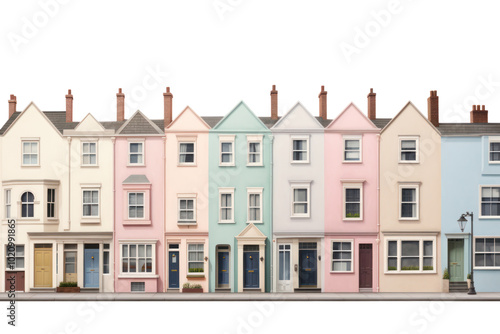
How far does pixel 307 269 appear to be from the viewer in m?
41.2

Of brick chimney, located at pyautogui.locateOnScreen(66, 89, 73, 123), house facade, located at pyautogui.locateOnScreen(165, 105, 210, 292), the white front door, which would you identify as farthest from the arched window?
the white front door

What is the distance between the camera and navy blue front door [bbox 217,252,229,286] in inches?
1622

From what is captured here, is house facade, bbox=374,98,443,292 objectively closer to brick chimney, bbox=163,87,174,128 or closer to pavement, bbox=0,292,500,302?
pavement, bbox=0,292,500,302

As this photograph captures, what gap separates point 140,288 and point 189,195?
6560 millimetres

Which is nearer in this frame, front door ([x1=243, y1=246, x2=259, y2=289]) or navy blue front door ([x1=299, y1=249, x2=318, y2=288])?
front door ([x1=243, y1=246, x2=259, y2=289])

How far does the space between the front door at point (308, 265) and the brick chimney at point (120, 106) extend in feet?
47.8

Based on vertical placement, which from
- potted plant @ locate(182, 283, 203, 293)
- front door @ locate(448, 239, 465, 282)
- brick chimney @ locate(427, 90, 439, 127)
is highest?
brick chimney @ locate(427, 90, 439, 127)

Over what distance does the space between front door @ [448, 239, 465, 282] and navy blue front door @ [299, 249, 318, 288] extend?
8473 millimetres

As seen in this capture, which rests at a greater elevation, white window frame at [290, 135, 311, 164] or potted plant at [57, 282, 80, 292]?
white window frame at [290, 135, 311, 164]

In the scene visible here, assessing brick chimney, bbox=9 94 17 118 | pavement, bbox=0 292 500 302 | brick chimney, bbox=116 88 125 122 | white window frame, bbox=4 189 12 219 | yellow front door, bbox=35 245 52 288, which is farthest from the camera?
brick chimney, bbox=9 94 17 118

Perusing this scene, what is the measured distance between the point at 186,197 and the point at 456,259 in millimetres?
17399

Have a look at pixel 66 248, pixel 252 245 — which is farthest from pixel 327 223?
pixel 66 248

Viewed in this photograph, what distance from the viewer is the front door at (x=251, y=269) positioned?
41000 mm

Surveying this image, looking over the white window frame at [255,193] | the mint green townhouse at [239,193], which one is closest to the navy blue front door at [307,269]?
the mint green townhouse at [239,193]
